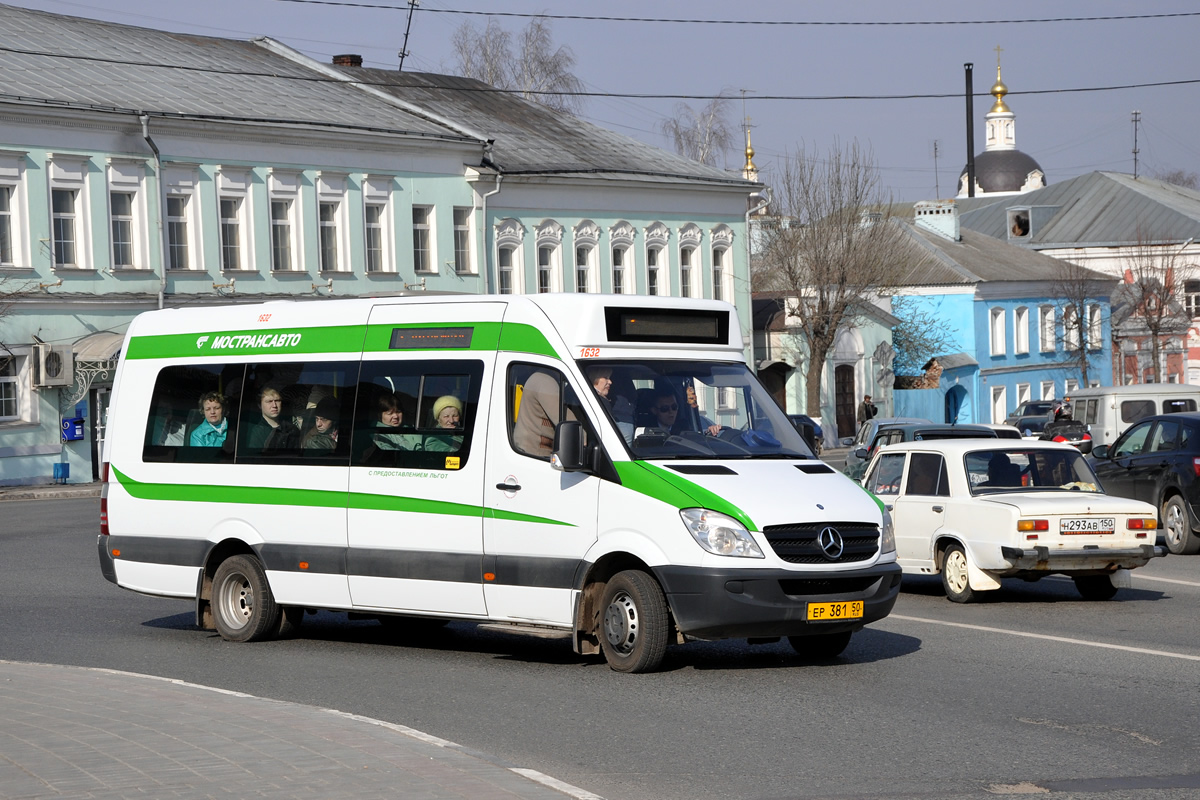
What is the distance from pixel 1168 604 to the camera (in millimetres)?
14531

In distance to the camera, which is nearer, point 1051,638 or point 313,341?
point 1051,638

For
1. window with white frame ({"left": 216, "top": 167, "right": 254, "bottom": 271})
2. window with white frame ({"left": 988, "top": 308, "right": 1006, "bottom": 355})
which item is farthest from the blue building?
window with white frame ({"left": 216, "top": 167, "right": 254, "bottom": 271})

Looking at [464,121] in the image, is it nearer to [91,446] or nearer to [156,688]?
[91,446]

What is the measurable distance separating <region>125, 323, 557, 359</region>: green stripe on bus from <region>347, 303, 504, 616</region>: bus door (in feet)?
0.06

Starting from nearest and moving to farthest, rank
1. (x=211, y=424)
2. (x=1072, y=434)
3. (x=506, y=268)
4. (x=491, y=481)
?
(x=491, y=481), (x=211, y=424), (x=1072, y=434), (x=506, y=268)

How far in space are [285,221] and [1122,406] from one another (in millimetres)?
22604

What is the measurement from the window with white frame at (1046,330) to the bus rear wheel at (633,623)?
62.6m

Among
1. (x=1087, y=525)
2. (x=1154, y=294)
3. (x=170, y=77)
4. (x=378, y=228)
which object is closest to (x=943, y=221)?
(x=1154, y=294)

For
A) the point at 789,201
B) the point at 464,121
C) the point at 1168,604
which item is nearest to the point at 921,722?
the point at 1168,604

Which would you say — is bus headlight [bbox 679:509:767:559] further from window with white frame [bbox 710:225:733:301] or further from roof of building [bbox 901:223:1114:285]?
roof of building [bbox 901:223:1114:285]

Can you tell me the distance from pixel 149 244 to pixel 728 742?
3330 centimetres

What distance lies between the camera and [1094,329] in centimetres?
7231

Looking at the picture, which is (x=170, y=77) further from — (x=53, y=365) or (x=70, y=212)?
(x=53, y=365)

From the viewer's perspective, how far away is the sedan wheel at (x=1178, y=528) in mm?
19391
